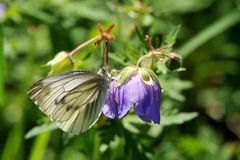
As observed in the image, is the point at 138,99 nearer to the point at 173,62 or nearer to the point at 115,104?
the point at 115,104

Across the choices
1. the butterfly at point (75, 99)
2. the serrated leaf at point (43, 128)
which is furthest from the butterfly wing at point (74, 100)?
the serrated leaf at point (43, 128)

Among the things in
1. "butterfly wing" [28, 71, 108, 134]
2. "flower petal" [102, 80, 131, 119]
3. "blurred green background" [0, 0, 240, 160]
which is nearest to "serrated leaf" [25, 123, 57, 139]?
"blurred green background" [0, 0, 240, 160]

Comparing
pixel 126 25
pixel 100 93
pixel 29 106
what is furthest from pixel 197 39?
pixel 100 93

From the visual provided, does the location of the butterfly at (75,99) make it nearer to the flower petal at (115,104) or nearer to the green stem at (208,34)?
the flower petal at (115,104)

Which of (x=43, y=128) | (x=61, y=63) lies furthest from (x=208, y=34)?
(x=43, y=128)

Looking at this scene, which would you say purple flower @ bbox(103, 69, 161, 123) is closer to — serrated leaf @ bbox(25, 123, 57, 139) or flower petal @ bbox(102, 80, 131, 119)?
flower petal @ bbox(102, 80, 131, 119)

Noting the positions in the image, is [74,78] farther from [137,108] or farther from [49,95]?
[137,108]
